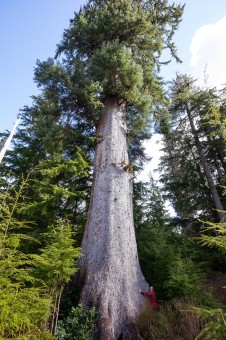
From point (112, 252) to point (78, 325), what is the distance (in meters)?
1.71

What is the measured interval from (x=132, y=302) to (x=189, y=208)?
10.2 metres

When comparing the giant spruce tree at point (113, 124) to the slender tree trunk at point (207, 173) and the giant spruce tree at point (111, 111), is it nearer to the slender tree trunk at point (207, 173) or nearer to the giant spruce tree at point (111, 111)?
the giant spruce tree at point (111, 111)

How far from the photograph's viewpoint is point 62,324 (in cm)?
540

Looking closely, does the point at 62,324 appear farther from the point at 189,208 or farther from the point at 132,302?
the point at 189,208

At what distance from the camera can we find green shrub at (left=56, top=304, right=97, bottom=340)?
5152 millimetres

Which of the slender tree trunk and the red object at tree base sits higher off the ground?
the slender tree trunk

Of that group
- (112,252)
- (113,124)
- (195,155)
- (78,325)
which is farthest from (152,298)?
(195,155)

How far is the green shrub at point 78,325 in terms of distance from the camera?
5152mm

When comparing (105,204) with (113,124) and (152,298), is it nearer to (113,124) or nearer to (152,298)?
(152,298)

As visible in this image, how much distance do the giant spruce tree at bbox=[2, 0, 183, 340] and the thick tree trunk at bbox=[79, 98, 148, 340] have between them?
0.02 metres

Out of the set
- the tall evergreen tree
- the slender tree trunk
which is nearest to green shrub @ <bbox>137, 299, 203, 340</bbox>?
the slender tree trunk

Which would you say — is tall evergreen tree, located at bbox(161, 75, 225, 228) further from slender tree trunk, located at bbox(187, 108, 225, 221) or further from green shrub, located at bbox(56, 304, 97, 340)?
green shrub, located at bbox(56, 304, 97, 340)

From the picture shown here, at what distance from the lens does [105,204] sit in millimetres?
7188

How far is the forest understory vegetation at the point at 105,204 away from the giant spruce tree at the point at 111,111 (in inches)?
1.5
